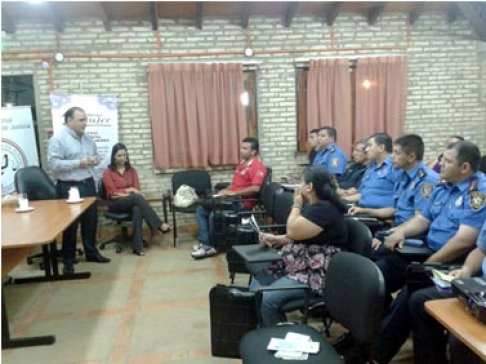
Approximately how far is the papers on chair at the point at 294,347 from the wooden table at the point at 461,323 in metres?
0.52

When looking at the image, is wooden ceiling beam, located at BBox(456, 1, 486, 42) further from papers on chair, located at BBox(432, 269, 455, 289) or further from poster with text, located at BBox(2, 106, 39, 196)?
poster with text, located at BBox(2, 106, 39, 196)

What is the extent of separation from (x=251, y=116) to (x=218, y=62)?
0.80m

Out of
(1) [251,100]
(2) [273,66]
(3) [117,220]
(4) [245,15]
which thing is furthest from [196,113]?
(3) [117,220]

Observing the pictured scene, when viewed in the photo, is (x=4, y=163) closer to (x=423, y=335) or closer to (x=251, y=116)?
(x=251, y=116)

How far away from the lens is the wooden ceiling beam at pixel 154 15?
5129 millimetres

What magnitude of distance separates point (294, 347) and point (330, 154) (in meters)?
3.43

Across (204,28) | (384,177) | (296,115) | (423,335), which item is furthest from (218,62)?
(423,335)

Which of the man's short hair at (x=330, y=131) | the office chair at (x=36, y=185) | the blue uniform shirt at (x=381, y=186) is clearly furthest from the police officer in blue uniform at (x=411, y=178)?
the office chair at (x=36, y=185)

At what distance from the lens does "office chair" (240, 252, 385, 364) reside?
174 cm

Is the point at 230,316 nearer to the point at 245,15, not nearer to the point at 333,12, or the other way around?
the point at 245,15

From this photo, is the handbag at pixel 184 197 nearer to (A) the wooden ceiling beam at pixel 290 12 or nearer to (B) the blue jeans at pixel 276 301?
(A) the wooden ceiling beam at pixel 290 12

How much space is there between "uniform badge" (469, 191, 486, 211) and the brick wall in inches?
134

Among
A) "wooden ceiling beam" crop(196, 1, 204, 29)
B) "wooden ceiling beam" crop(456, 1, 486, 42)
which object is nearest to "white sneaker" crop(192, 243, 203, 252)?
"wooden ceiling beam" crop(196, 1, 204, 29)

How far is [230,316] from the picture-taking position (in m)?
2.43
